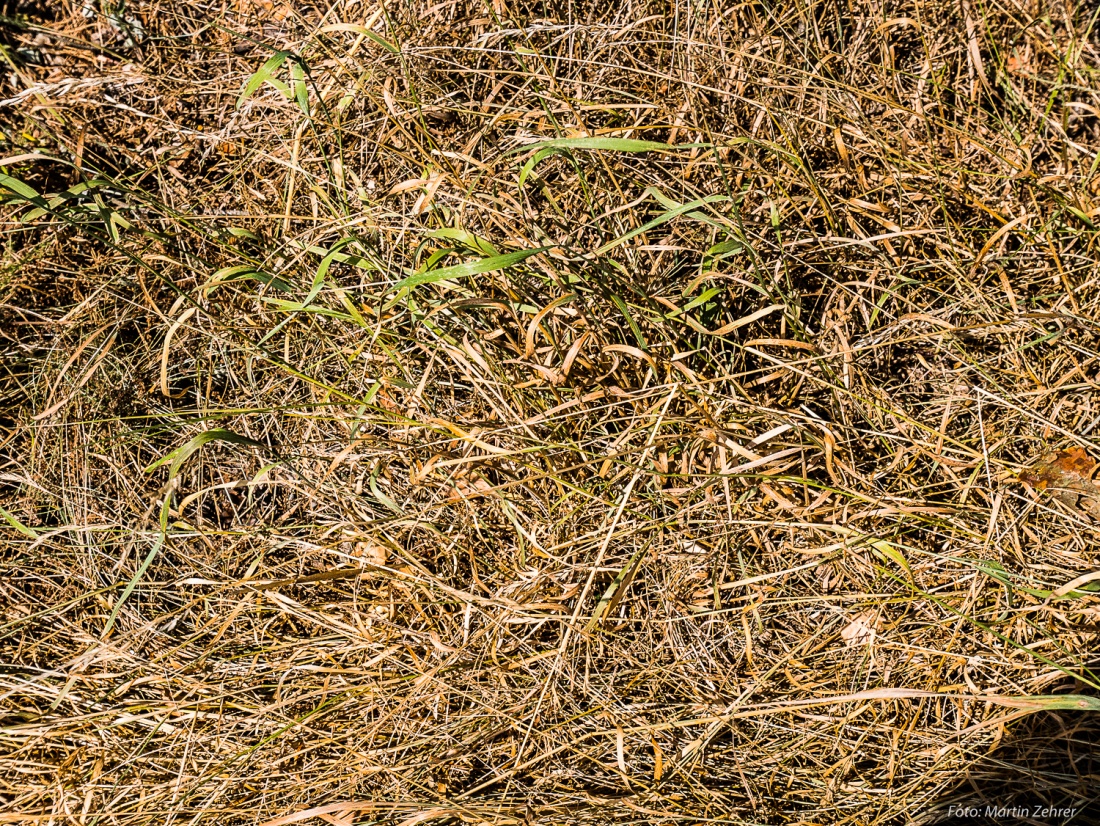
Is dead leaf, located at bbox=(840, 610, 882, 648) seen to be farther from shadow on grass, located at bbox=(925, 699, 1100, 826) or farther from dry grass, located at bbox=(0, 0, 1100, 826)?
shadow on grass, located at bbox=(925, 699, 1100, 826)

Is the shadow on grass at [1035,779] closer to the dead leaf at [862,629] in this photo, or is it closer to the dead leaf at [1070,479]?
the dead leaf at [862,629]

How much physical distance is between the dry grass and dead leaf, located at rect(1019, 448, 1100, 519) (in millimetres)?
46

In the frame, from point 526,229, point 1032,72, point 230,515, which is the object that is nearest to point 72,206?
point 230,515

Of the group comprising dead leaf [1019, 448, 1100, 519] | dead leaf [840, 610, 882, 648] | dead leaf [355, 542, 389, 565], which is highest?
dead leaf [1019, 448, 1100, 519]

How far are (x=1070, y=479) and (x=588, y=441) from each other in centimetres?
102

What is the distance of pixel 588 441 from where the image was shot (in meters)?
1.67

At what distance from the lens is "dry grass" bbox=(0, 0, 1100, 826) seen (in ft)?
5.28

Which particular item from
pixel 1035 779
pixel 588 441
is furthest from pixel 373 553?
pixel 1035 779

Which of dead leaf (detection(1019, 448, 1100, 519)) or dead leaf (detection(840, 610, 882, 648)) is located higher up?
dead leaf (detection(1019, 448, 1100, 519))

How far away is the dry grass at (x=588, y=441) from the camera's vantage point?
1.61 metres

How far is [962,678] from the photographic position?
1606 millimetres

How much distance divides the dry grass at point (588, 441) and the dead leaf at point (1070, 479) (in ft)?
0.15

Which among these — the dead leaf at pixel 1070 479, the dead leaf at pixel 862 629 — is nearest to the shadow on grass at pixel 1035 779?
the dead leaf at pixel 862 629

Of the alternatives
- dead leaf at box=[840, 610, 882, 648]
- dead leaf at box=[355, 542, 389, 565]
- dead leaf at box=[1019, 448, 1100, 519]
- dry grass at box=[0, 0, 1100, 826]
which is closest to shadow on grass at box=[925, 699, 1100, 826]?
dry grass at box=[0, 0, 1100, 826]
